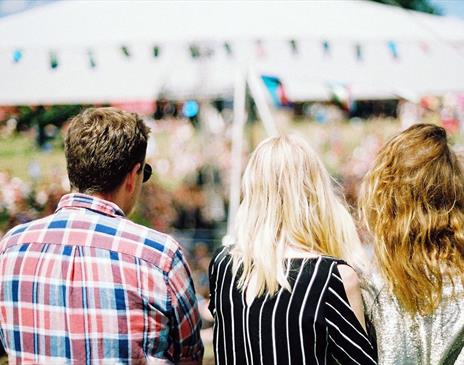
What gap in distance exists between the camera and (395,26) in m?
3.86

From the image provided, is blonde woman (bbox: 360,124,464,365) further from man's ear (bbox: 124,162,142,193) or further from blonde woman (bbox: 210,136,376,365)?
man's ear (bbox: 124,162,142,193)

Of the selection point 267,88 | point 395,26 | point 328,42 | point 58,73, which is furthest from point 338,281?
point 267,88

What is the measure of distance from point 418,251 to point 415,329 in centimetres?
21

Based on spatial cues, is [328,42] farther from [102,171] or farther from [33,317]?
[33,317]

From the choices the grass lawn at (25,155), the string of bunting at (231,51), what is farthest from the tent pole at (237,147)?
the grass lawn at (25,155)

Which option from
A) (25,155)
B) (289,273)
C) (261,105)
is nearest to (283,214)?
(289,273)

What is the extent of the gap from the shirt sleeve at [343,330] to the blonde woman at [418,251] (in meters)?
0.10

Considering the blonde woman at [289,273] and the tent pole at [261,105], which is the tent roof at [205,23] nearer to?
the tent pole at [261,105]

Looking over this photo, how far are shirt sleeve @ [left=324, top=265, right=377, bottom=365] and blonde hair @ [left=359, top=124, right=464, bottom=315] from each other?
159 millimetres

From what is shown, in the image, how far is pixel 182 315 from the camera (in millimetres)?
1698

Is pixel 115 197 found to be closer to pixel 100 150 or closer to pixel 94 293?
pixel 100 150

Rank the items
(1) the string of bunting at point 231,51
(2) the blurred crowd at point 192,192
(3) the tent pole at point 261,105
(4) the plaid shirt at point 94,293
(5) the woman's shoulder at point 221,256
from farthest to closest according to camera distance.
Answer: (2) the blurred crowd at point 192,192, (3) the tent pole at point 261,105, (1) the string of bunting at point 231,51, (5) the woman's shoulder at point 221,256, (4) the plaid shirt at point 94,293

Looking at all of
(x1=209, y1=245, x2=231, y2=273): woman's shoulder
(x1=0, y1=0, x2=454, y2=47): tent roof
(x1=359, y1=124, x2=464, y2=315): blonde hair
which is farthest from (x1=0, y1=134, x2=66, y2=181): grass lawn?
(x1=359, y1=124, x2=464, y2=315): blonde hair

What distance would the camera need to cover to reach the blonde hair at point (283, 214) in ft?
5.80
